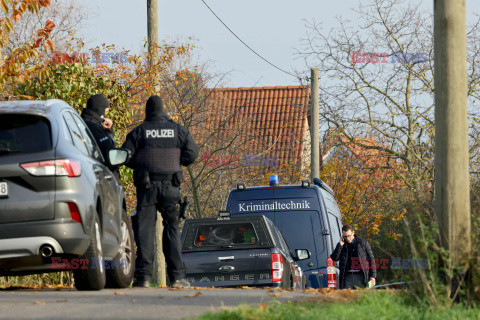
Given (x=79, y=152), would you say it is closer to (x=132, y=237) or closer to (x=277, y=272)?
(x=132, y=237)

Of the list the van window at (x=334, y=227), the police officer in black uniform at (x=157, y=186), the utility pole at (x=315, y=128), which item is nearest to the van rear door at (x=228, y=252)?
the police officer in black uniform at (x=157, y=186)

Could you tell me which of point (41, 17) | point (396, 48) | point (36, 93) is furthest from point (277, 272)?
point (41, 17)

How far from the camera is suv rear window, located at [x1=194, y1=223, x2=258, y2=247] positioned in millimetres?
12047

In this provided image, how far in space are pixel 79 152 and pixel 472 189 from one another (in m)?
21.6

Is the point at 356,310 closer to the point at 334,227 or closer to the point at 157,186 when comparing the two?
the point at 157,186

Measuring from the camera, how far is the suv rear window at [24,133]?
789 cm

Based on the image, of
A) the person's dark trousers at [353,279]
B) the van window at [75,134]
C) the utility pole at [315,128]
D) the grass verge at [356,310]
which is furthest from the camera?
the utility pole at [315,128]

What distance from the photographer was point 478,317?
704cm

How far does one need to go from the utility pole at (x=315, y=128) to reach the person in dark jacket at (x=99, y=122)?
17.1m

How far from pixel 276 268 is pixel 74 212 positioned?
4226 millimetres

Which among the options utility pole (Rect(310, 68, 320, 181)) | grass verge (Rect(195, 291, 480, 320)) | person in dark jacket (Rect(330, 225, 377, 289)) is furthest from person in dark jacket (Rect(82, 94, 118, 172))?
utility pole (Rect(310, 68, 320, 181))

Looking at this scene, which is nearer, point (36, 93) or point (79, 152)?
point (79, 152)

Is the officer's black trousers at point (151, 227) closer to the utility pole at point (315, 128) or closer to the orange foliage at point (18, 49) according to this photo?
the orange foliage at point (18, 49)

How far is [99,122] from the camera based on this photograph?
1086 cm
